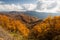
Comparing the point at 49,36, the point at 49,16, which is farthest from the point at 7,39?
the point at 49,16

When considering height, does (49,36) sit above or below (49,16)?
above

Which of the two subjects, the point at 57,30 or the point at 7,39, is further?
the point at 57,30

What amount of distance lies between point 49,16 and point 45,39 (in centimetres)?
2091

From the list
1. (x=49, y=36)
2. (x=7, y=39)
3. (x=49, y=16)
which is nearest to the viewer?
(x=7, y=39)

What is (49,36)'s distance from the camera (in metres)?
28.8

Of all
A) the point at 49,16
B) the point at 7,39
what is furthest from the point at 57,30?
the point at 49,16

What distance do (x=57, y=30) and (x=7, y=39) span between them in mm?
14787

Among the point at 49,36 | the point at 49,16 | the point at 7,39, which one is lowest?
the point at 49,16

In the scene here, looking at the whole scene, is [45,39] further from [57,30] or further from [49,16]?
[49,16]

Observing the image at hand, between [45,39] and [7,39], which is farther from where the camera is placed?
[45,39]

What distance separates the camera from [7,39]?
1639 centimetres

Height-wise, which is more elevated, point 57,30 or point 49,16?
point 57,30

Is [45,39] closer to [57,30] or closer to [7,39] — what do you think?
[57,30]

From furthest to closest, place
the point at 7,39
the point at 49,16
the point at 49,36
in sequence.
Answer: the point at 49,16 < the point at 49,36 < the point at 7,39
